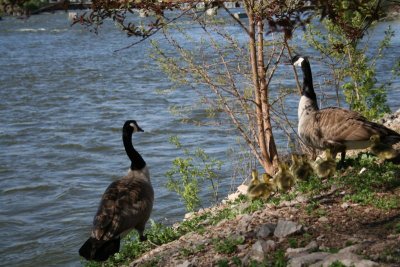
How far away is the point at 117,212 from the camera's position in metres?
7.65

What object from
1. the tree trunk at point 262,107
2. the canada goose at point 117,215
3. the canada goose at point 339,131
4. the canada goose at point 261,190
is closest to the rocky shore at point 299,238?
the canada goose at point 261,190

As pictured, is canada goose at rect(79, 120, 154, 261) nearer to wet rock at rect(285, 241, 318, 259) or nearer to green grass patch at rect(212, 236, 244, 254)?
green grass patch at rect(212, 236, 244, 254)

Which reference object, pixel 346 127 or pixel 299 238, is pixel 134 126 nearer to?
pixel 346 127

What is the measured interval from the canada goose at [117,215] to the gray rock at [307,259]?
274 centimetres

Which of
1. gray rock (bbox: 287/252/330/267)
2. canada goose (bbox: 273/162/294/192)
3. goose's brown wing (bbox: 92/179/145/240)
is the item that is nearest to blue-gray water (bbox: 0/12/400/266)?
goose's brown wing (bbox: 92/179/145/240)

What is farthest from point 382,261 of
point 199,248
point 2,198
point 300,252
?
point 2,198

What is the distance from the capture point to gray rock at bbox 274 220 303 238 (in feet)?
19.3

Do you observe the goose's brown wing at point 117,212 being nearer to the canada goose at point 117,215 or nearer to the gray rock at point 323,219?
the canada goose at point 117,215

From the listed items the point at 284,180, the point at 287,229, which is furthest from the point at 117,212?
the point at 287,229

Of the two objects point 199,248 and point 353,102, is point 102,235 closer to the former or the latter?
point 199,248

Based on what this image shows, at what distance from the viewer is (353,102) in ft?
40.3

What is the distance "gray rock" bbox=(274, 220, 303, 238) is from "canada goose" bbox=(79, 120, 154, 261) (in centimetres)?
223

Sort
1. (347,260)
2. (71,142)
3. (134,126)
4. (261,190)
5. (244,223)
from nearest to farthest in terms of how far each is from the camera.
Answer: (347,260) < (244,223) < (261,190) < (134,126) < (71,142)

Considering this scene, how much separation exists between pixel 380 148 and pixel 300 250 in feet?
8.78
